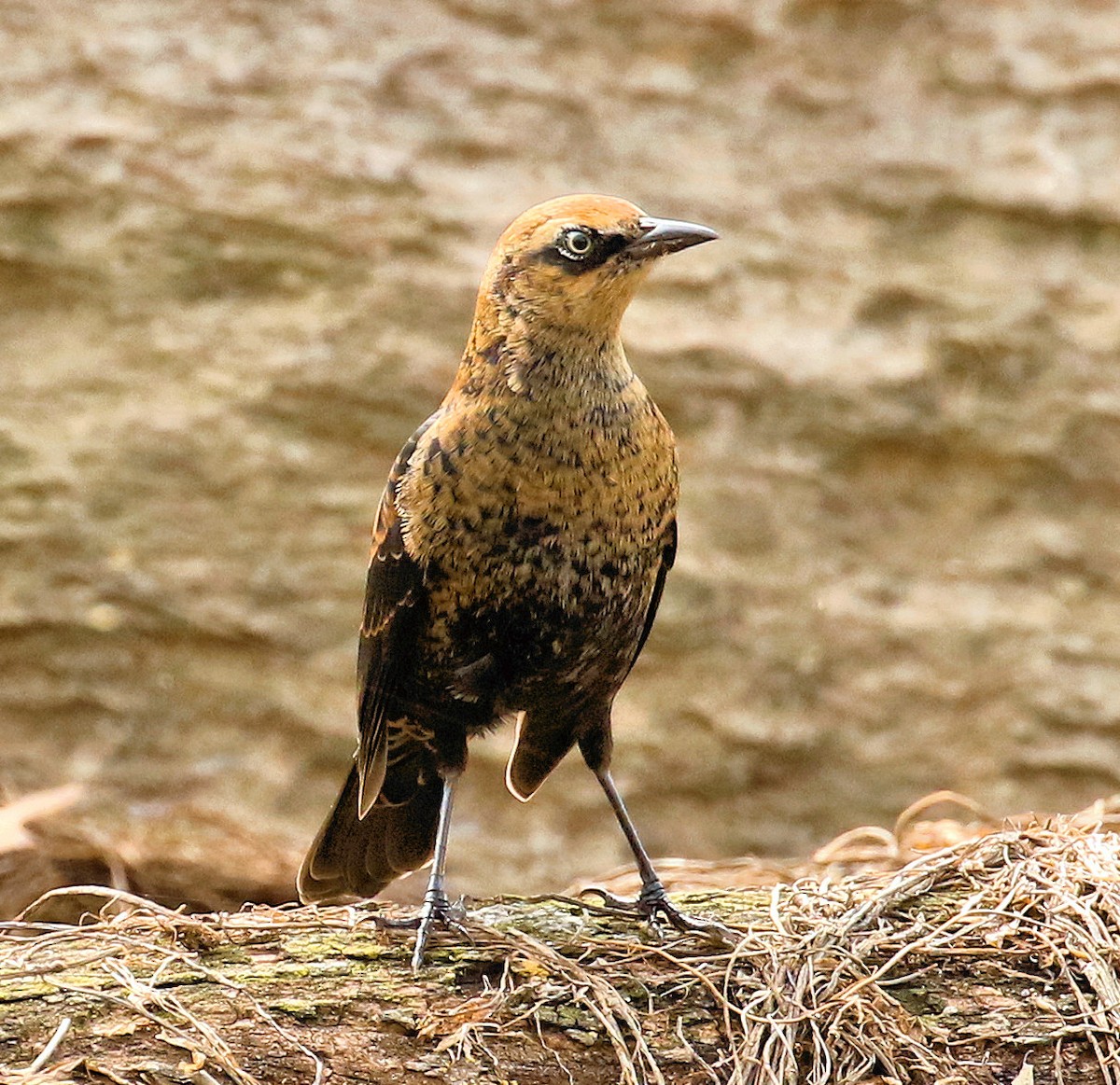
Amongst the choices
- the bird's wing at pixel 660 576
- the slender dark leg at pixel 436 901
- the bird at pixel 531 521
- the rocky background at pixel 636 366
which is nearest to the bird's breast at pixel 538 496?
the bird at pixel 531 521

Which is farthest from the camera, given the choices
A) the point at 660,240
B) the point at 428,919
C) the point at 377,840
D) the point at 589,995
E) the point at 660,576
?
the point at 377,840

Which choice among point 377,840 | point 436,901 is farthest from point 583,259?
point 377,840

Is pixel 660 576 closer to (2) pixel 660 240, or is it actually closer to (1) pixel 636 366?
(2) pixel 660 240

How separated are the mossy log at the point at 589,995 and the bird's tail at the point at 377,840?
534 mm

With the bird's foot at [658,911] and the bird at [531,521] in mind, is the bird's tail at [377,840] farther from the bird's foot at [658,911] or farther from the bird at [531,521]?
the bird's foot at [658,911]

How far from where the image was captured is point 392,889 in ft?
16.3

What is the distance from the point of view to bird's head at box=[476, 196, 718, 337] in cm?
340

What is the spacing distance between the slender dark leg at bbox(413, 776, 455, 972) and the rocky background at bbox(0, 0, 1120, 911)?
198cm

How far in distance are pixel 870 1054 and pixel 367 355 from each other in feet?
11.3

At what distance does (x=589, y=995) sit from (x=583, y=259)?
62.1 inches

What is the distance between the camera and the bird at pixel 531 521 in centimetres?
329

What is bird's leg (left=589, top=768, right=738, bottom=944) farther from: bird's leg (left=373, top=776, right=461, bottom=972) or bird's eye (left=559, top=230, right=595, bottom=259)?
bird's eye (left=559, top=230, right=595, bottom=259)

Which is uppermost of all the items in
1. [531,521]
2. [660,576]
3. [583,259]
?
[583,259]

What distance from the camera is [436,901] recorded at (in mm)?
3242
